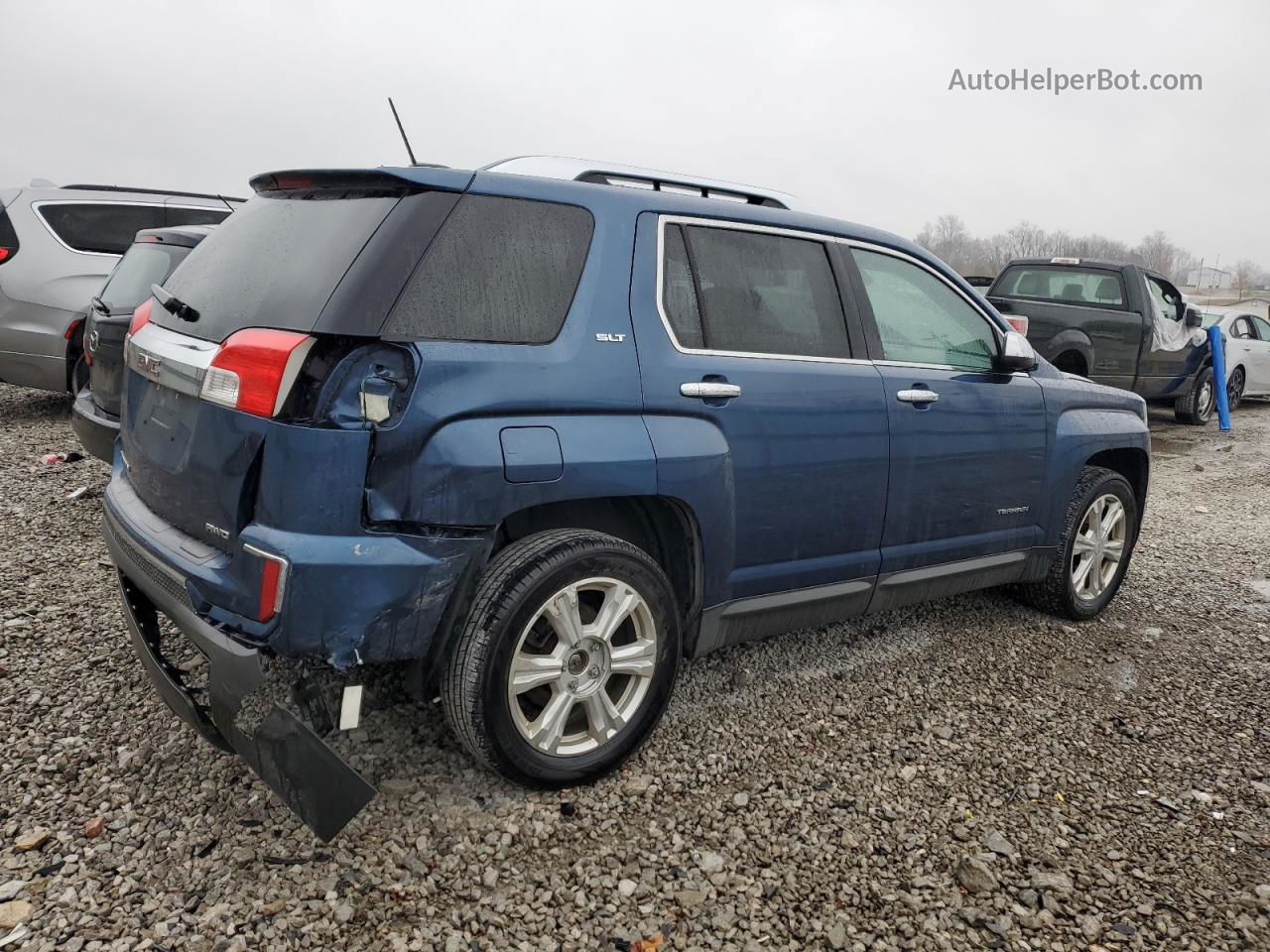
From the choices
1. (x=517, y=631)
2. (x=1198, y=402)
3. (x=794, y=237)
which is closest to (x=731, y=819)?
(x=517, y=631)

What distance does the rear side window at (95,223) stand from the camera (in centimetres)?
753

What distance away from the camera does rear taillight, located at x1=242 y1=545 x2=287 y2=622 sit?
2264mm

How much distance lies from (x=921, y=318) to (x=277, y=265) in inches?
96.3

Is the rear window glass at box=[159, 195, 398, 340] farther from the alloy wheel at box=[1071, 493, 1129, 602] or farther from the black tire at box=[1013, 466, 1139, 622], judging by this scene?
the alloy wheel at box=[1071, 493, 1129, 602]

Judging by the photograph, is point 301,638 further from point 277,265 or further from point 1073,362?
point 1073,362

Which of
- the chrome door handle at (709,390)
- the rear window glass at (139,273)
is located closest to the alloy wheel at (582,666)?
the chrome door handle at (709,390)

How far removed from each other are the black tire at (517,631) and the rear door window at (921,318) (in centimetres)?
146

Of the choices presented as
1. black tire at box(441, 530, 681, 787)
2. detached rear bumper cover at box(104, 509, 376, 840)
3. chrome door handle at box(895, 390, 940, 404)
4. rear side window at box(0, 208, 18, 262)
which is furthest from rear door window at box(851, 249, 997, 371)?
rear side window at box(0, 208, 18, 262)

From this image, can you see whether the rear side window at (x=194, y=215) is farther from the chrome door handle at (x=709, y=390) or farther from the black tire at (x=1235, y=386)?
the black tire at (x=1235, y=386)

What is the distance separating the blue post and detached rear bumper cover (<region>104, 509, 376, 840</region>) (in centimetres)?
1238

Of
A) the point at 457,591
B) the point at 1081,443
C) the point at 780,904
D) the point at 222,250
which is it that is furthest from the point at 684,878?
the point at 1081,443

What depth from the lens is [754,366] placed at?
306cm

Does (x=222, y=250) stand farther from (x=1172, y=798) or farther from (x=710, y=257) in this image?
(x=1172, y=798)

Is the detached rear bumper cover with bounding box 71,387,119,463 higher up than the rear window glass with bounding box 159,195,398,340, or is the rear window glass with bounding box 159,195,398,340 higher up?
the rear window glass with bounding box 159,195,398,340
